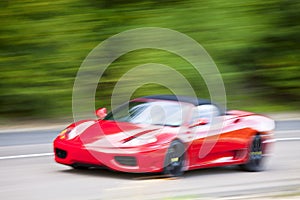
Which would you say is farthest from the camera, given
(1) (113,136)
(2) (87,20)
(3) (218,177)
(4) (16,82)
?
(2) (87,20)

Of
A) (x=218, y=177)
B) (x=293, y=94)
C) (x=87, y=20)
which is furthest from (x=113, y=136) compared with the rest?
(x=293, y=94)

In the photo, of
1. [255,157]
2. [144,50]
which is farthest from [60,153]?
[144,50]

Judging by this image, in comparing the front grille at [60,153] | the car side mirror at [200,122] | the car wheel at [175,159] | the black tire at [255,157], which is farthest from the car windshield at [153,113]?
the black tire at [255,157]

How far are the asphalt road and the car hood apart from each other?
0.46 metres

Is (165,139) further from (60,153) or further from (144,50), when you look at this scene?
(144,50)

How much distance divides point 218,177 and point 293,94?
8.79 m

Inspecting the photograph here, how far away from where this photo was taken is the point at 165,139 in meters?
8.26

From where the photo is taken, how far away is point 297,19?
59.1 feet

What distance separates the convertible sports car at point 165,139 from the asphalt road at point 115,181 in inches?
8.5

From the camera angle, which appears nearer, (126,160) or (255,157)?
(126,160)

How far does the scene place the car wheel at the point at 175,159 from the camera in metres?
8.26

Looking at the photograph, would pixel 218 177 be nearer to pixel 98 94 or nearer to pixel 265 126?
pixel 265 126

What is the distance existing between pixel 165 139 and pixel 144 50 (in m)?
7.72

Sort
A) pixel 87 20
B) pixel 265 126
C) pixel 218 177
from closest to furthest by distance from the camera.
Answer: pixel 218 177, pixel 265 126, pixel 87 20
